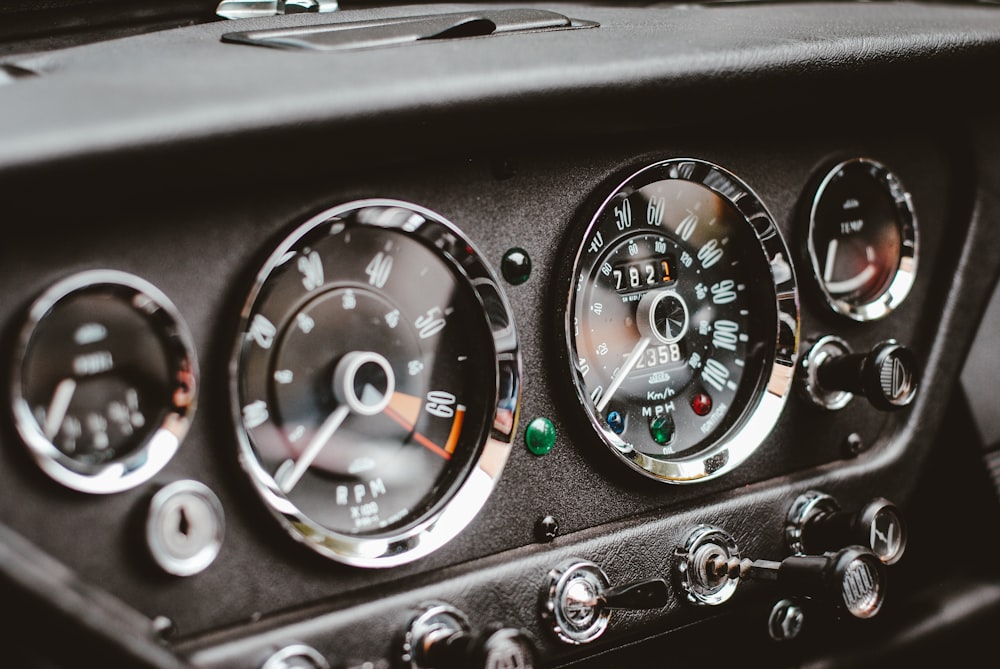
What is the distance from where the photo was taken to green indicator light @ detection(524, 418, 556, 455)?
5.44ft

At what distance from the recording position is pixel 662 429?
1.82 m

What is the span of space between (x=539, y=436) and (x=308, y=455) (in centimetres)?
38

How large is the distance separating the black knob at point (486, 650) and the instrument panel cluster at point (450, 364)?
8 centimetres

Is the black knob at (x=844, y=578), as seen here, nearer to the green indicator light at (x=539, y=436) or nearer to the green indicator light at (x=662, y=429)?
the green indicator light at (x=662, y=429)

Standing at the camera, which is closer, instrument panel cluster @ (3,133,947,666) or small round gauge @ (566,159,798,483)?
instrument panel cluster @ (3,133,947,666)

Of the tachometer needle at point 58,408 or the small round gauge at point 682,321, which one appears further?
the small round gauge at point 682,321

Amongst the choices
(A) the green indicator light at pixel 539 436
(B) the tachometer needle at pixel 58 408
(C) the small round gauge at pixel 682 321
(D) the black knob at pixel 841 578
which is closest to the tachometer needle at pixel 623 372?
(C) the small round gauge at pixel 682 321

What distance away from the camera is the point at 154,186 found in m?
1.28

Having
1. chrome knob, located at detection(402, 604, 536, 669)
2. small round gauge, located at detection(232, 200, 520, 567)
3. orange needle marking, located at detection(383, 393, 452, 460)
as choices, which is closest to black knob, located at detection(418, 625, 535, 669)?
chrome knob, located at detection(402, 604, 536, 669)

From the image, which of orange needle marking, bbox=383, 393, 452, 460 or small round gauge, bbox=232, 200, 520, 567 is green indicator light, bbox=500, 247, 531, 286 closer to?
small round gauge, bbox=232, 200, 520, 567

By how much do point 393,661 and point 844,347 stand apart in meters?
1.00

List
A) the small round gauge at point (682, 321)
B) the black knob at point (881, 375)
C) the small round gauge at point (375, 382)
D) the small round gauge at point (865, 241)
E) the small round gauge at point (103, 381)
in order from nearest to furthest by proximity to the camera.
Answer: the small round gauge at point (103, 381)
the small round gauge at point (375, 382)
the small round gauge at point (682, 321)
the black knob at point (881, 375)
the small round gauge at point (865, 241)

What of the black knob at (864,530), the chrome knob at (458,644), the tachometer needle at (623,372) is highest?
the tachometer needle at (623,372)

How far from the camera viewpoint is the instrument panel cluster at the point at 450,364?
133 cm
